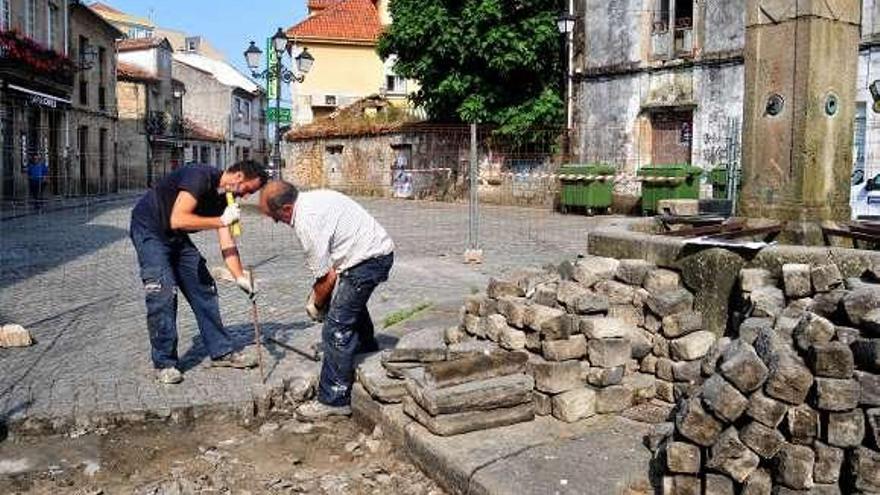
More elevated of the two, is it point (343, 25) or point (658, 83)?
point (343, 25)

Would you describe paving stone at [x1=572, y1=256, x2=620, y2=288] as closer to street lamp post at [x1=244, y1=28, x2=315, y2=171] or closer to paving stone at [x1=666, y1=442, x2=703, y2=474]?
paving stone at [x1=666, y1=442, x2=703, y2=474]

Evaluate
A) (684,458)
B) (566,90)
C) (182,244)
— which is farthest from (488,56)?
(684,458)

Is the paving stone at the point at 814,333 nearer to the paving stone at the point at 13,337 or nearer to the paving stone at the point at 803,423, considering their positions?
the paving stone at the point at 803,423

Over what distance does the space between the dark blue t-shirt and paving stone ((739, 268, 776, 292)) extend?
11.7 ft

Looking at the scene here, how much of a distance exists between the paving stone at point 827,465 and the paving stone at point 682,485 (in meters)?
0.45

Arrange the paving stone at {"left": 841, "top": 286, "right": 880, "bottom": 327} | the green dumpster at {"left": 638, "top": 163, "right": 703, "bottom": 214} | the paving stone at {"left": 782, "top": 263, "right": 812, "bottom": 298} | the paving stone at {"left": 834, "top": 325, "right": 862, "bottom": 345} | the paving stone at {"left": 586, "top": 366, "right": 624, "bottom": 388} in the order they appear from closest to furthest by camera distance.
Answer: the paving stone at {"left": 834, "top": 325, "right": 862, "bottom": 345}
the paving stone at {"left": 841, "top": 286, "right": 880, "bottom": 327}
the paving stone at {"left": 782, "top": 263, "right": 812, "bottom": 298}
the paving stone at {"left": 586, "top": 366, "right": 624, "bottom": 388}
the green dumpster at {"left": 638, "top": 163, "right": 703, "bottom": 214}

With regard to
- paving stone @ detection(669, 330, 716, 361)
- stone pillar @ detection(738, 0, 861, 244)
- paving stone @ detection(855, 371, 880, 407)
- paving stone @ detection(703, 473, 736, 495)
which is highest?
stone pillar @ detection(738, 0, 861, 244)

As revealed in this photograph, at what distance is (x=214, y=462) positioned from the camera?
4.64 m

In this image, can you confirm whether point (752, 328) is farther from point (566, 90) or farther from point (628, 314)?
point (566, 90)

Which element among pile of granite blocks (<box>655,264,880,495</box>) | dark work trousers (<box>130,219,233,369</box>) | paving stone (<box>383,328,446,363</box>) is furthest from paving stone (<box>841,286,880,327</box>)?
dark work trousers (<box>130,219,233,369</box>)

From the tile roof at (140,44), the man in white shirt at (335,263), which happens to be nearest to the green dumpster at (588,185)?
the man in white shirt at (335,263)

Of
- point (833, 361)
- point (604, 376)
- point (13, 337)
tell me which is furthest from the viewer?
point (13, 337)

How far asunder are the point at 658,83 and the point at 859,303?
1913 centimetres

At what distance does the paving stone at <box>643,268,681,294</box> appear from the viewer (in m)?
5.35
